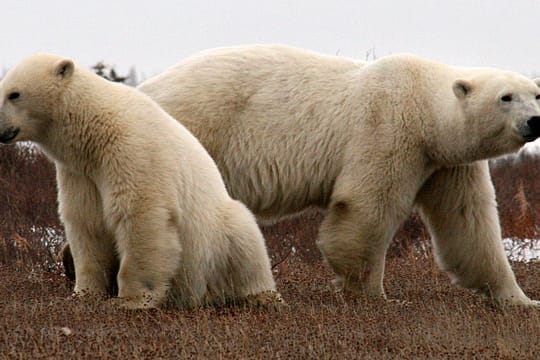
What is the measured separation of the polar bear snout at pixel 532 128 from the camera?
597 cm

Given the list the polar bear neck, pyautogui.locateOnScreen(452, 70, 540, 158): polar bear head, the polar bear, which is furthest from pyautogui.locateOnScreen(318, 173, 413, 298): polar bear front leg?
the polar bear neck

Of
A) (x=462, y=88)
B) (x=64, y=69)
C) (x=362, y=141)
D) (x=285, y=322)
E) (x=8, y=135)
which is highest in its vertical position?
(x=64, y=69)

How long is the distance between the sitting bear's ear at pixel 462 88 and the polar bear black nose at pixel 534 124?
0.48m

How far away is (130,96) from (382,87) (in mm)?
1813

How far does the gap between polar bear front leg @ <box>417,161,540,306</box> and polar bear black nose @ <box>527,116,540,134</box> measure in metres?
0.75

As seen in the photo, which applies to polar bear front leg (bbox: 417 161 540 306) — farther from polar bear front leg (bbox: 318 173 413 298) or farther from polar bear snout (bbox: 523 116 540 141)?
polar bear snout (bbox: 523 116 540 141)

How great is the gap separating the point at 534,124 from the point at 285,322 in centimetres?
193

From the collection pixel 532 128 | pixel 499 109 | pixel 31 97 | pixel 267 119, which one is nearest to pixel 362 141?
pixel 267 119

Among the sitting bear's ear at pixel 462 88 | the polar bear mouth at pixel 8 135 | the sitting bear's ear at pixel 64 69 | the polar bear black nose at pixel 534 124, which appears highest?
the sitting bear's ear at pixel 64 69

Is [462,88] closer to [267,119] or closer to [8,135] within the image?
[267,119]

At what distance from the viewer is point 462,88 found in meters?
6.31

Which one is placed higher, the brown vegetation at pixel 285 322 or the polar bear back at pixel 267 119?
the polar bear back at pixel 267 119

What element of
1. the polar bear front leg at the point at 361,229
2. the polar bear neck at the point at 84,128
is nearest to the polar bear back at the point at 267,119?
the polar bear front leg at the point at 361,229

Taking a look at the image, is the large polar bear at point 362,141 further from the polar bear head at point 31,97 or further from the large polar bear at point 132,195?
the polar bear head at point 31,97
